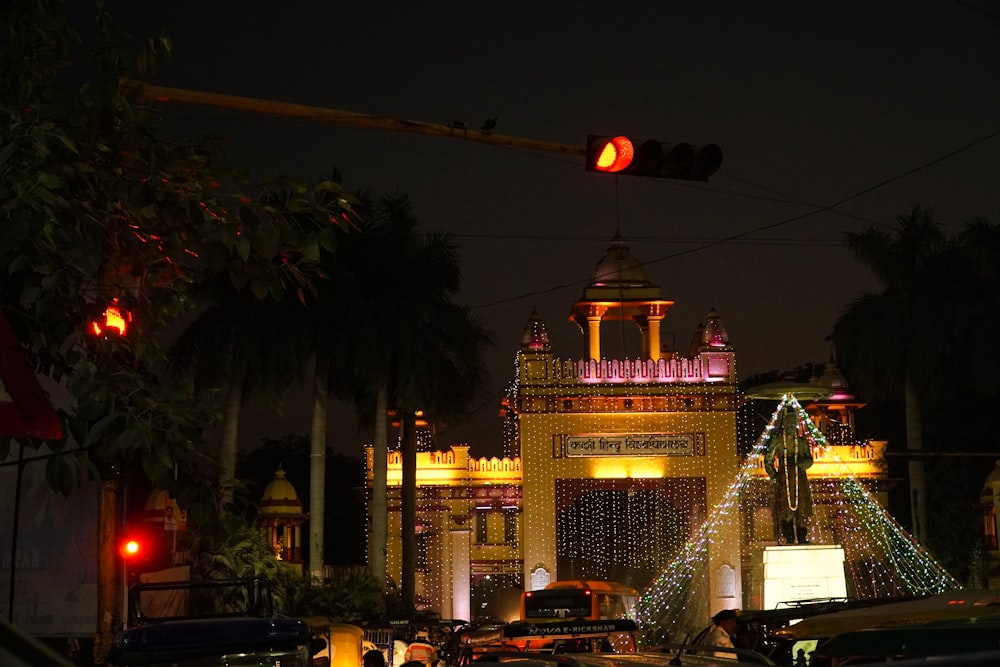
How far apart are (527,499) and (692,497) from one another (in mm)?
4896

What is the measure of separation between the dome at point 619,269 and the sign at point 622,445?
486 centimetres

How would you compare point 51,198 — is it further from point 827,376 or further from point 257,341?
point 827,376

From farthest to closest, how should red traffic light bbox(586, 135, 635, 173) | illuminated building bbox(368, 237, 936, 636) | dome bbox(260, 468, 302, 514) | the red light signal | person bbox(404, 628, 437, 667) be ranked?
illuminated building bbox(368, 237, 936, 636) < dome bbox(260, 468, 302, 514) < person bbox(404, 628, 437, 667) < red traffic light bbox(586, 135, 635, 173) < the red light signal

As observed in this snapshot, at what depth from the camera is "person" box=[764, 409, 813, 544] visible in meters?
24.9

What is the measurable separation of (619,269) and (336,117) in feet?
102

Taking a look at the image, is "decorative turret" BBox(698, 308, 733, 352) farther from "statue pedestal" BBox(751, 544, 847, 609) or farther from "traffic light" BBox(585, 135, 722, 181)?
"traffic light" BBox(585, 135, 722, 181)

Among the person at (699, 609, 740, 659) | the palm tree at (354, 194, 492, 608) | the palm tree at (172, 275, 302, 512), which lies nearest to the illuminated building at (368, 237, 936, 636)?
the palm tree at (354, 194, 492, 608)

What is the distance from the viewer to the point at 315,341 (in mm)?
28906

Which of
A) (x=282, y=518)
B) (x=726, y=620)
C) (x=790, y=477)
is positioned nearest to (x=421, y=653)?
(x=726, y=620)

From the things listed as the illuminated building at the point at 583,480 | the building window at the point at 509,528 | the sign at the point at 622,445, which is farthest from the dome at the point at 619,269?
the building window at the point at 509,528

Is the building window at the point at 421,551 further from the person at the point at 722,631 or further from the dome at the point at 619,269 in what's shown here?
the person at the point at 722,631

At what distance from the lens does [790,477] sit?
25.1 meters

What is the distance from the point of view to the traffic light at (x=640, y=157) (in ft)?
30.9

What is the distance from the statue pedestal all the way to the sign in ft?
43.5
